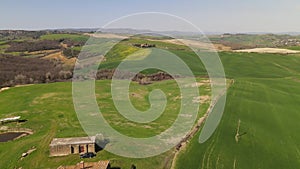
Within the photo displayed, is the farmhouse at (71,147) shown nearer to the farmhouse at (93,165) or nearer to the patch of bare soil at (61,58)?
the farmhouse at (93,165)

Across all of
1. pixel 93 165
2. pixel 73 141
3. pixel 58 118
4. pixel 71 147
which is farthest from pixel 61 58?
pixel 93 165

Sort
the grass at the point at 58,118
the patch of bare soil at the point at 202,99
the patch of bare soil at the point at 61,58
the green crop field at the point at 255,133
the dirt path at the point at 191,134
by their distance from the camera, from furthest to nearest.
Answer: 1. the patch of bare soil at the point at 61,58
2. the patch of bare soil at the point at 202,99
3. the dirt path at the point at 191,134
4. the grass at the point at 58,118
5. the green crop field at the point at 255,133

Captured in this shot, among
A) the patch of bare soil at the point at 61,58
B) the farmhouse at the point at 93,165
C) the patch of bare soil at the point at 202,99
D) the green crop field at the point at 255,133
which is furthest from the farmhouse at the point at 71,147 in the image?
the patch of bare soil at the point at 61,58

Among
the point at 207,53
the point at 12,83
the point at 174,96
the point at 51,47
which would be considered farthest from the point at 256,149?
the point at 51,47

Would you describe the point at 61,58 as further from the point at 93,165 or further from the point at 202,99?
the point at 93,165

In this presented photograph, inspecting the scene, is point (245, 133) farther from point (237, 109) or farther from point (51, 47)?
point (51, 47)

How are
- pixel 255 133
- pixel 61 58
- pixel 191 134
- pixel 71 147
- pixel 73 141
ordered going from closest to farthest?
pixel 71 147 → pixel 73 141 → pixel 255 133 → pixel 191 134 → pixel 61 58

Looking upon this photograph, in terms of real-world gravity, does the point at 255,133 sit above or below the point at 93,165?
above

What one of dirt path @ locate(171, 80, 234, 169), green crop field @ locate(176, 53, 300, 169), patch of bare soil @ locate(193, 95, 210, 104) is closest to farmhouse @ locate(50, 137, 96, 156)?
dirt path @ locate(171, 80, 234, 169)
